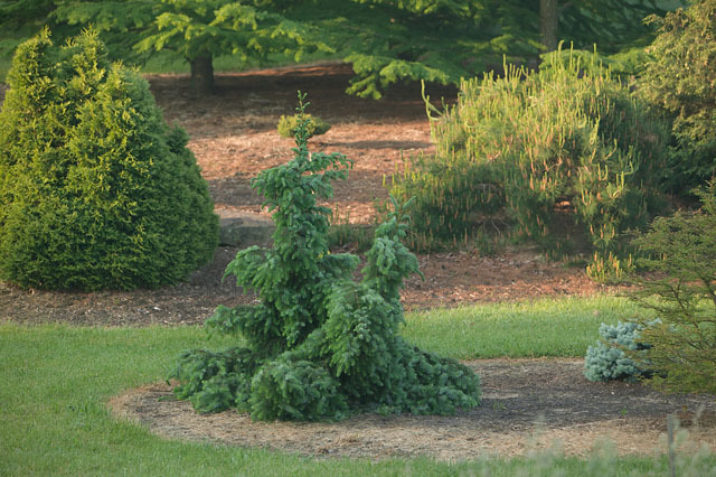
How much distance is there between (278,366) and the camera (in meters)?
4.88

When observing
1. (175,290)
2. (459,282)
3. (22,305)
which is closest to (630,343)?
(459,282)

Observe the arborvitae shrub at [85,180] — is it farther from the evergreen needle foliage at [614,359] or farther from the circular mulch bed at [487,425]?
the evergreen needle foliage at [614,359]

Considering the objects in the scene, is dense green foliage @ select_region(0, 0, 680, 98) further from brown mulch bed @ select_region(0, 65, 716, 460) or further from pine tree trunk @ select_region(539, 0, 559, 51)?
brown mulch bed @ select_region(0, 65, 716, 460)

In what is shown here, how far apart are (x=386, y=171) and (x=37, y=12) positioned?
9643 millimetres

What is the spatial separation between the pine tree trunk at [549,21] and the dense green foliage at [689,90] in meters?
6.02

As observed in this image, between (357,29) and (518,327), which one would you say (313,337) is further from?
(357,29)

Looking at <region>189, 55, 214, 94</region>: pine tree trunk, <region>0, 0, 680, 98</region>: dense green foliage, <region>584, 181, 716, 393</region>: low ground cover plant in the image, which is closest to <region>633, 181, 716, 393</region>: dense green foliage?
<region>584, 181, 716, 393</region>: low ground cover plant

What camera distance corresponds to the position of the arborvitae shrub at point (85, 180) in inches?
331

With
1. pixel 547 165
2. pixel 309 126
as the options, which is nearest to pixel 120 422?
pixel 547 165

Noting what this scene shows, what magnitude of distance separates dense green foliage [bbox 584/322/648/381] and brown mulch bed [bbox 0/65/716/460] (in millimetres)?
106

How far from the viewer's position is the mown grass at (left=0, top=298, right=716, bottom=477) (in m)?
4.08

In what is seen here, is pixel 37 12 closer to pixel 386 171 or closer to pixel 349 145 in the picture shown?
pixel 349 145

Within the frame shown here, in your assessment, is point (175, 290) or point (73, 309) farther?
point (175, 290)

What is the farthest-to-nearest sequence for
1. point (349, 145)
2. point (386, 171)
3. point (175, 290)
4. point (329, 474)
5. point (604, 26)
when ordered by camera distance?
point (604, 26) → point (349, 145) → point (386, 171) → point (175, 290) → point (329, 474)
